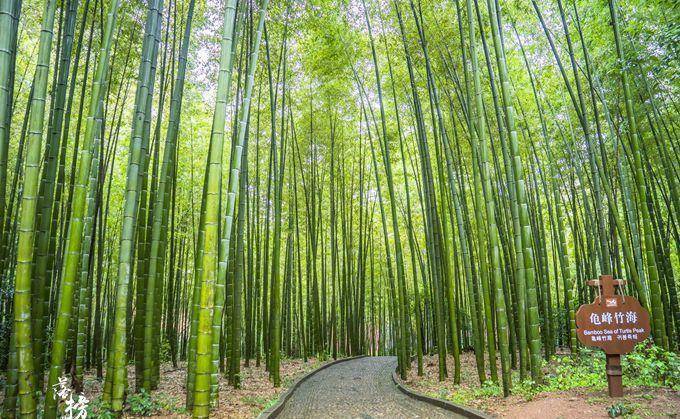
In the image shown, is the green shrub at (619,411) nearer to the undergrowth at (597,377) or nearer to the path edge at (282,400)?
the undergrowth at (597,377)

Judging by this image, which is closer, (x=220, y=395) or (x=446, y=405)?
(x=446, y=405)

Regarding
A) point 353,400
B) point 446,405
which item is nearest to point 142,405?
point 353,400

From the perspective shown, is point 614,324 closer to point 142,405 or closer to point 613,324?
point 613,324

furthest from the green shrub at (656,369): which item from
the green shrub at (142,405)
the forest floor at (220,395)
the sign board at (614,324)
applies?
the green shrub at (142,405)

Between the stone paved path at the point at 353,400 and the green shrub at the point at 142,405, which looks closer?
the green shrub at the point at 142,405

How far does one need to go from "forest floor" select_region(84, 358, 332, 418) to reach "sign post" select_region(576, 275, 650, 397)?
2.92 metres

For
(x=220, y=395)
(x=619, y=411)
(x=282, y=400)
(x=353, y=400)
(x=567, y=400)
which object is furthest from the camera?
(x=353, y=400)

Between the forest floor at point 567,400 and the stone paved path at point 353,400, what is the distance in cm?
38

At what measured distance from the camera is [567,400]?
3.36 m

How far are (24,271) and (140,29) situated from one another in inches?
145

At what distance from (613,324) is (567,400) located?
2.37 ft

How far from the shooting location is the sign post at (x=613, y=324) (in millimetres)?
3350

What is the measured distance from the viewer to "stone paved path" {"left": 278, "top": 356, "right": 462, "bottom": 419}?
4062 millimetres

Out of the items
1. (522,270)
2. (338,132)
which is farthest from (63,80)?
(338,132)
